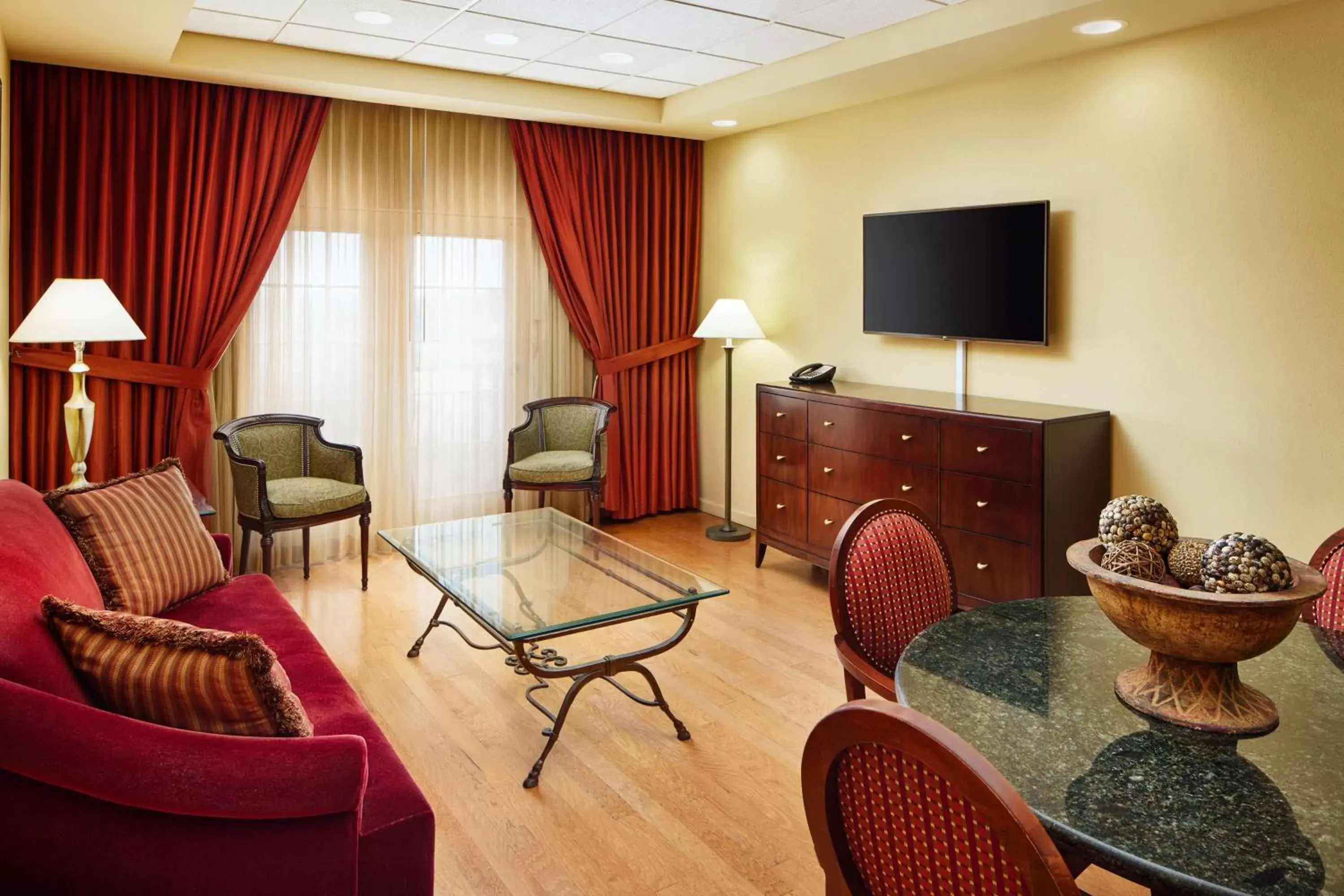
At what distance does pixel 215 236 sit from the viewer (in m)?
4.93

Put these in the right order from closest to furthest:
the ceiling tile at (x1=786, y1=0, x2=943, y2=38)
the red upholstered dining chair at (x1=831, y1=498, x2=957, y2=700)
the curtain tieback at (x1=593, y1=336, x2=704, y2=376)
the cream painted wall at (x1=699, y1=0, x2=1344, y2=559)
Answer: the red upholstered dining chair at (x1=831, y1=498, x2=957, y2=700) < the cream painted wall at (x1=699, y1=0, x2=1344, y2=559) < the ceiling tile at (x1=786, y1=0, x2=943, y2=38) < the curtain tieback at (x1=593, y1=336, x2=704, y2=376)

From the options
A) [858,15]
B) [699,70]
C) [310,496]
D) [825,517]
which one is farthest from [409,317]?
[858,15]

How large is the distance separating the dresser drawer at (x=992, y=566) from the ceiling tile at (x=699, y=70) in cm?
253

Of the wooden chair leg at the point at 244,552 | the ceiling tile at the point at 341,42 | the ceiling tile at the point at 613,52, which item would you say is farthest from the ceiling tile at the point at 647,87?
the wooden chair leg at the point at 244,552

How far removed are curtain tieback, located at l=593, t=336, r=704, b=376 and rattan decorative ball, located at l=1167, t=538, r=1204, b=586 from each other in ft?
15.8

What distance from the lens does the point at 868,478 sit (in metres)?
4.62

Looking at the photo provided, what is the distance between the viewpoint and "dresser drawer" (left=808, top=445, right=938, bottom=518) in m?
4.34

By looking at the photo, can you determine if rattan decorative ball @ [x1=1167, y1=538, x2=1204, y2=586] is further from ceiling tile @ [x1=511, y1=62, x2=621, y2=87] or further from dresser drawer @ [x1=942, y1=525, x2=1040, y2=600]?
ceiling tile @ [x1=511, y1=62, x2=621, y2=87]

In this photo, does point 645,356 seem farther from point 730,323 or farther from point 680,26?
point 680,26

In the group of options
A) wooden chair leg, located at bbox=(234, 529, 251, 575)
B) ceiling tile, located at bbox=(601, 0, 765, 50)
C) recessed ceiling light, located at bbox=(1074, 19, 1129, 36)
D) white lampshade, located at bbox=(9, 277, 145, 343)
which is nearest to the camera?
recessed ceiling light, located at bbox=(1074, 19, 1129, 36)

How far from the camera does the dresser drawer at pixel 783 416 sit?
5.02m

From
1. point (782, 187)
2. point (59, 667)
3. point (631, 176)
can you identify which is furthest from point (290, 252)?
point (59, 667)

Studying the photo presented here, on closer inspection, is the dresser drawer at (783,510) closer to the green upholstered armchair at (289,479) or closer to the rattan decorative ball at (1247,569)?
the green upholstered armchair at (289,479)

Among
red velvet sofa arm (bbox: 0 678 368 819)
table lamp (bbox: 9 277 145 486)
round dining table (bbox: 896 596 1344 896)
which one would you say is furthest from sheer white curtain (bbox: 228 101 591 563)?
round dining table (bbox: 896 596 1344 896)
